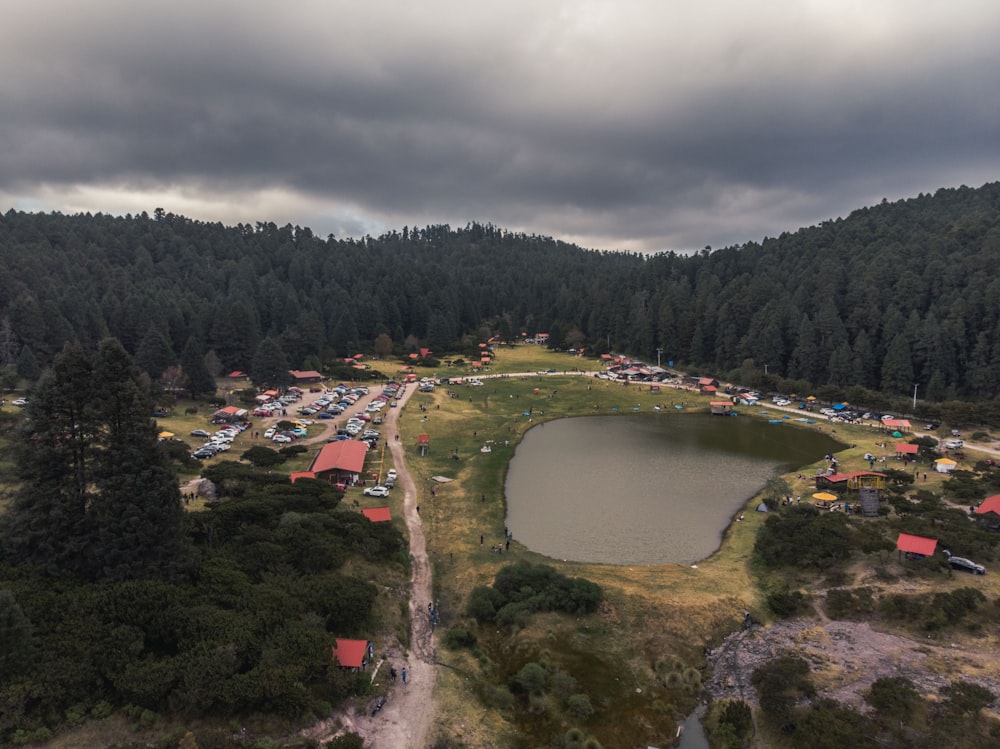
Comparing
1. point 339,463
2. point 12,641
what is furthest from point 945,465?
point 12,641

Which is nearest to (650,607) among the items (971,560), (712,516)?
(712,516)

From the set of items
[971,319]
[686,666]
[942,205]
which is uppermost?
[942,205]

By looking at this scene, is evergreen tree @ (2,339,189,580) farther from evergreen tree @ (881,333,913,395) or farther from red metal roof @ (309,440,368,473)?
evergreen tree @ (881,333,913,395)

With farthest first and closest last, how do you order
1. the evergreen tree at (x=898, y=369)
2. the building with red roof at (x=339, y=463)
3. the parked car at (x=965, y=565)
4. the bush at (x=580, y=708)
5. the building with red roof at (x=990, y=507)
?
the evergreen tree at (x=898, y=369) < the building with red roof at (x=339, y=463) < the building with red roof at (x=990, y=507) < the parked car at (x=965, y=565) < the bush at (x=580, y=708)

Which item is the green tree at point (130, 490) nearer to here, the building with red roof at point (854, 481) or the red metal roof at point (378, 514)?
the red metal roof at point (378, 514)

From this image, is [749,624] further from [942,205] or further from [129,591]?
[942,205]

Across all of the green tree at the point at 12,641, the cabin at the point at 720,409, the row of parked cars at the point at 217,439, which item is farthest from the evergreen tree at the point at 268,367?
the green tree at the point at 12,641
